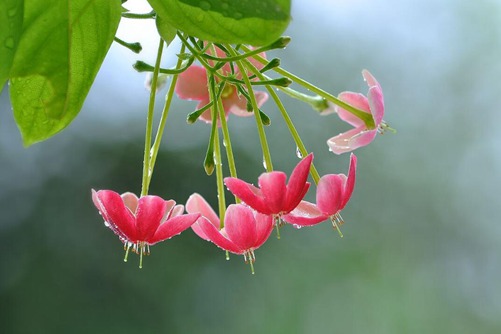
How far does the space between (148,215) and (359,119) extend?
148 mm

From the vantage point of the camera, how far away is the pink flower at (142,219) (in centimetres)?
45

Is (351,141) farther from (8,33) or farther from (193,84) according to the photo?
(8,33)

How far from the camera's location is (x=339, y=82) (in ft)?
12.2

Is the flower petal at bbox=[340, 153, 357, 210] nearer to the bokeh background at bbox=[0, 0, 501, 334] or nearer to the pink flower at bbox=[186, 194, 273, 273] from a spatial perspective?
the pink flower at bbox=[186, 194, 273, 273]

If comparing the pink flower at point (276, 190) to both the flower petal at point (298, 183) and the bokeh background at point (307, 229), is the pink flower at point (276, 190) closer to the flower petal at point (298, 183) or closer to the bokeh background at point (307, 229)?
the flower petal at point (298, 183)

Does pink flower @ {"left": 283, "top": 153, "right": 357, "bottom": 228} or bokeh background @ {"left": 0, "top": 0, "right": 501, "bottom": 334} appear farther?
bokeh background @ {"left": 0, "top": 0, "right": 501, "bottom": 334}

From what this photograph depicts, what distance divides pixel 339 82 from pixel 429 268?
0.99m

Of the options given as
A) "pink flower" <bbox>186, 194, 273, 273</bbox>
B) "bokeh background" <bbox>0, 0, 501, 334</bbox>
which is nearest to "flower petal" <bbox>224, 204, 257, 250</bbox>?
"pink flower" <bbox>186, 194, 273, 273</bbox>

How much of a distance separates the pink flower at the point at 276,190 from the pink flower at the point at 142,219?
0.03 meters

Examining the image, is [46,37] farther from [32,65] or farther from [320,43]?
[320,43]

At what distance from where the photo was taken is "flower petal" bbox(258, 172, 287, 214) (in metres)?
0.44

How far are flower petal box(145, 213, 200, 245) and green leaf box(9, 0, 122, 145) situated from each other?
0.11 m

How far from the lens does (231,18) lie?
31 cm

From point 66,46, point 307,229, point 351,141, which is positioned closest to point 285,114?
point 351,141
